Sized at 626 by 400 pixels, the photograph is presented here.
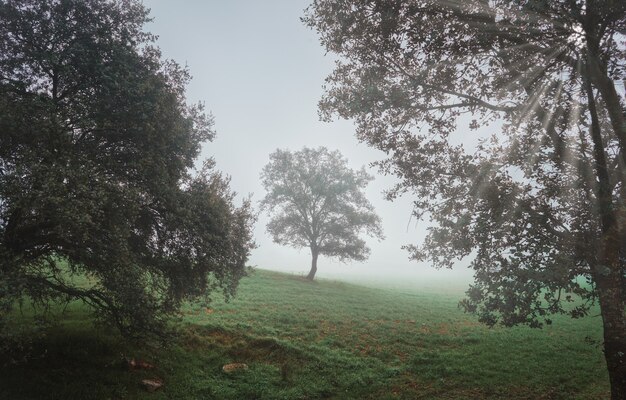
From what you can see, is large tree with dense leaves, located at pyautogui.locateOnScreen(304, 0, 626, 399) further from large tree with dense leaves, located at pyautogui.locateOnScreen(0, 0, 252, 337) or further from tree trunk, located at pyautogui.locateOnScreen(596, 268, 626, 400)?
large tree with dense leaves, located at pyautogui.locateOnScreen(0, 0, 252, 337)

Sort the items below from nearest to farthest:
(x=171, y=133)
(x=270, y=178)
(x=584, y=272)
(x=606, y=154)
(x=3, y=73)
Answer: (x=584, y=272) < (x=606, y=154) < (x=3, y=73) < (x=171, y=133) < (x=270, y=178)

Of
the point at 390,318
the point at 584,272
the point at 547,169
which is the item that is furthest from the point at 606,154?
the point at 390,318

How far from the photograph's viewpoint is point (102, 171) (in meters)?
13.4

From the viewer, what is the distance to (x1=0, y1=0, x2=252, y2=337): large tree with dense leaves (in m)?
11.2

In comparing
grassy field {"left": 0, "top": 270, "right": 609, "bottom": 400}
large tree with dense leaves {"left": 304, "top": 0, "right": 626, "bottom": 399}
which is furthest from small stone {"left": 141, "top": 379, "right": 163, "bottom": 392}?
large tree with dense leaves {"left": 304, "top": 0, "right": 626, "bottom": 399}

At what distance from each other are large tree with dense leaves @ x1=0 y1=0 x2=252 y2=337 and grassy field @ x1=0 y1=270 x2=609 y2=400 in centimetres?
231

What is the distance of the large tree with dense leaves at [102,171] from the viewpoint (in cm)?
1124

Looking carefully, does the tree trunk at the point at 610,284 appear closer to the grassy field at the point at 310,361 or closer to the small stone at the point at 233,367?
the grassy field at the point at 310,361

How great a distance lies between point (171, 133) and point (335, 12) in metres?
8.87

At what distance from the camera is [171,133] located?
1572cm

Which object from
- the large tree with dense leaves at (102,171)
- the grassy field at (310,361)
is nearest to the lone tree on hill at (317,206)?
the grassy field at (310,361)

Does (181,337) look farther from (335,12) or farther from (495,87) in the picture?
(495,87)

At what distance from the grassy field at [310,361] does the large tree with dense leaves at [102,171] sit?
90.9 inches

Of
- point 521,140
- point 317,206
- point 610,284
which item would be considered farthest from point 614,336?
point 317,206
